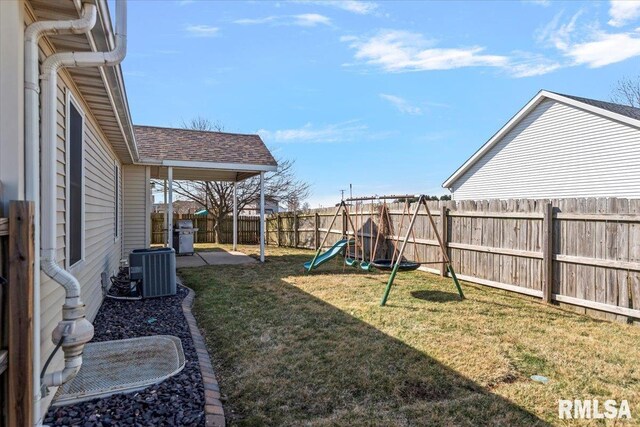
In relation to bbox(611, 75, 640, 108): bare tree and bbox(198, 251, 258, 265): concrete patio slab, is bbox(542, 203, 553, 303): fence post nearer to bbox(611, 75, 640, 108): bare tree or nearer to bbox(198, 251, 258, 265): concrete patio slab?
bbox(198, 251, 258, 265): concrete patio slab

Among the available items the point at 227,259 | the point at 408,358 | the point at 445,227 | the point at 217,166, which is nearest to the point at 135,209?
the point at 217,166

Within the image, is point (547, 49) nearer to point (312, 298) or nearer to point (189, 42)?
point (189, 42)

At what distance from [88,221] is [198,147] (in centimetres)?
652

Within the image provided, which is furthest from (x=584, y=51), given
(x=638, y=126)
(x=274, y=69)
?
(x=274, y=69)

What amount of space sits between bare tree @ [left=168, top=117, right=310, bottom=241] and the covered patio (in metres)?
4.78

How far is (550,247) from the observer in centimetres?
545

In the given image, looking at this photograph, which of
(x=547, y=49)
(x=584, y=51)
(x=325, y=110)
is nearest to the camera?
(x=547, y=49)

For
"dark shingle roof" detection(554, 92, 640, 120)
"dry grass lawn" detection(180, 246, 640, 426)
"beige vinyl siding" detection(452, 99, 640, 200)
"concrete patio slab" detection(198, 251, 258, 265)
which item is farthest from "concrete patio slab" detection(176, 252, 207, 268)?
"dark shingle roof" detection(554, 92, 640, 120)

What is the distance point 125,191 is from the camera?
9.34 m

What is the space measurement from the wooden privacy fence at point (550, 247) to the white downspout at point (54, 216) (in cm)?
563

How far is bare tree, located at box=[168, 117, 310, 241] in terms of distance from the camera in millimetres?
17656

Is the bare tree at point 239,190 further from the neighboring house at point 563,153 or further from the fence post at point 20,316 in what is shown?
the fence post at point 20,316

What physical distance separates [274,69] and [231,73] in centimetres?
134

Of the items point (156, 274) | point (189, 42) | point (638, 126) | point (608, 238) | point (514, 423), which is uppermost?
point (189, 42)
